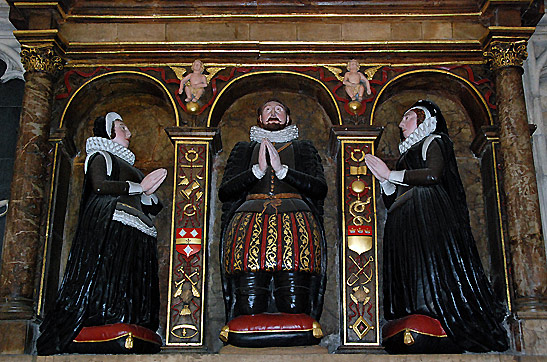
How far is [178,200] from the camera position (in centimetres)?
780

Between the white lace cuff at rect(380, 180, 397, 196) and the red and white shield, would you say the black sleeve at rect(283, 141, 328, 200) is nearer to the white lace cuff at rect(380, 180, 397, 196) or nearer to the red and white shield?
the white lace cuff at rect(380, 180, 397, 196)

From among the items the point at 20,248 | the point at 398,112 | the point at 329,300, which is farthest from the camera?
the point at 398,112

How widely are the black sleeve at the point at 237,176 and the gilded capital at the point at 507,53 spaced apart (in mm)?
2512

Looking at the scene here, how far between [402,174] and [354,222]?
24.3 inches

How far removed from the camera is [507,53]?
26.5 ft

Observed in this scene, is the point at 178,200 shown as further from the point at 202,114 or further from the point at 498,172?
the point at 498,172

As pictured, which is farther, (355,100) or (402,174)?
(355,100)

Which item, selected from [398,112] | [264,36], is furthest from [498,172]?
[264,36]

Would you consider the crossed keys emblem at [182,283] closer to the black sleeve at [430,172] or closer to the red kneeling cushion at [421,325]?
the red kneeling cushion at [421,325]

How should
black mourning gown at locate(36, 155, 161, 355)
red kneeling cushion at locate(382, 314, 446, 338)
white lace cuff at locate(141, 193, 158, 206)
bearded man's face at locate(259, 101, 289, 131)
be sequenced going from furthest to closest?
bearded man's face at locate(259, 101, 289, 131) < white lace cuff at locate(141, 193, 158, 206) < black mourning gown at locate(36, 155, 161, 355) < red kneeling cushion at locate(382, 314, 446, 338)

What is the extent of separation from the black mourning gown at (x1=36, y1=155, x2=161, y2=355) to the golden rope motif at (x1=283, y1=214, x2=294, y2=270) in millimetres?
1295

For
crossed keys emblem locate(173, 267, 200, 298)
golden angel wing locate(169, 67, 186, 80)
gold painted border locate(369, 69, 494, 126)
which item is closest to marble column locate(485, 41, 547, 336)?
gold painted border locate(369, 69, 494, 126)

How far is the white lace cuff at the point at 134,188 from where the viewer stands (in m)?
7.66

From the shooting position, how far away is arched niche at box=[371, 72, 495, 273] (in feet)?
26.8
